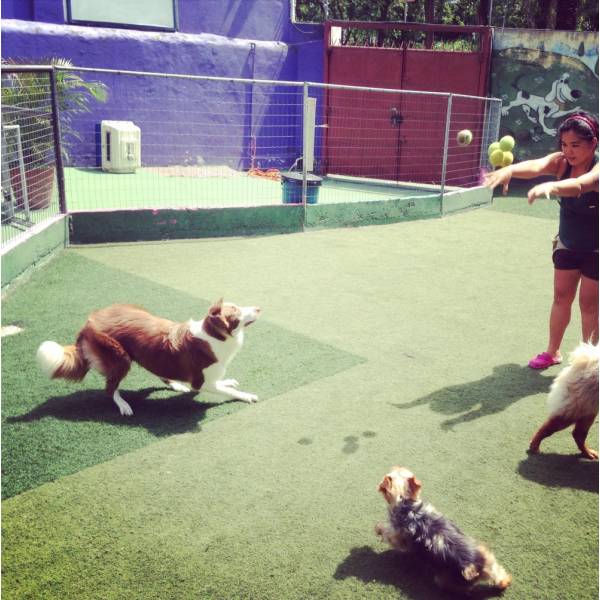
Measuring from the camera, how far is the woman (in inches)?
160

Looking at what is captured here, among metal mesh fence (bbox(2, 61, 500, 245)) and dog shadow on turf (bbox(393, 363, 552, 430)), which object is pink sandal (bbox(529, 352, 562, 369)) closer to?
dog shadow on turf (bbox(393, 363, 552, 430))

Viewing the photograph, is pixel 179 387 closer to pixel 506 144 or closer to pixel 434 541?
pixel 434 541

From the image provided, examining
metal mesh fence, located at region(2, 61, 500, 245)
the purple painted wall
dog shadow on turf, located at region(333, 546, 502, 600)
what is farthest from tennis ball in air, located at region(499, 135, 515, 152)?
the purple painted wall

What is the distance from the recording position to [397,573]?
270 centimetres

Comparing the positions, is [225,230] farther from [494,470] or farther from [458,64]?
[458,64]

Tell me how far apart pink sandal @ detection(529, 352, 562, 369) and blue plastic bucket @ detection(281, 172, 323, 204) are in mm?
5512

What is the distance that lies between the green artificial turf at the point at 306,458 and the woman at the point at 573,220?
1.61 ft

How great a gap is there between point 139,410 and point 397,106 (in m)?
11.9

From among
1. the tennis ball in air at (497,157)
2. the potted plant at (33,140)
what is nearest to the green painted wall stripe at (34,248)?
the potted plant at (33,140)

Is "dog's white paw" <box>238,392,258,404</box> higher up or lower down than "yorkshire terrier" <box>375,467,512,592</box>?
lower down

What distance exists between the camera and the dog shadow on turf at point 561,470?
3340 mm

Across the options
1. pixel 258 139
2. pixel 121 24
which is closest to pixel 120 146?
pixel 121 24

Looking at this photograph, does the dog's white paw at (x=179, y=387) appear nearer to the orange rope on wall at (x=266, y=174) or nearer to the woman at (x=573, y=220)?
the woman at (x=573, y=220)

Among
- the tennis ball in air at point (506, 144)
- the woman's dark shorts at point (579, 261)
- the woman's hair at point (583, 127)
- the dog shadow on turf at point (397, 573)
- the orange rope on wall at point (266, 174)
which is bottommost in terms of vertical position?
the orange rope on wall at point (266, 174)
